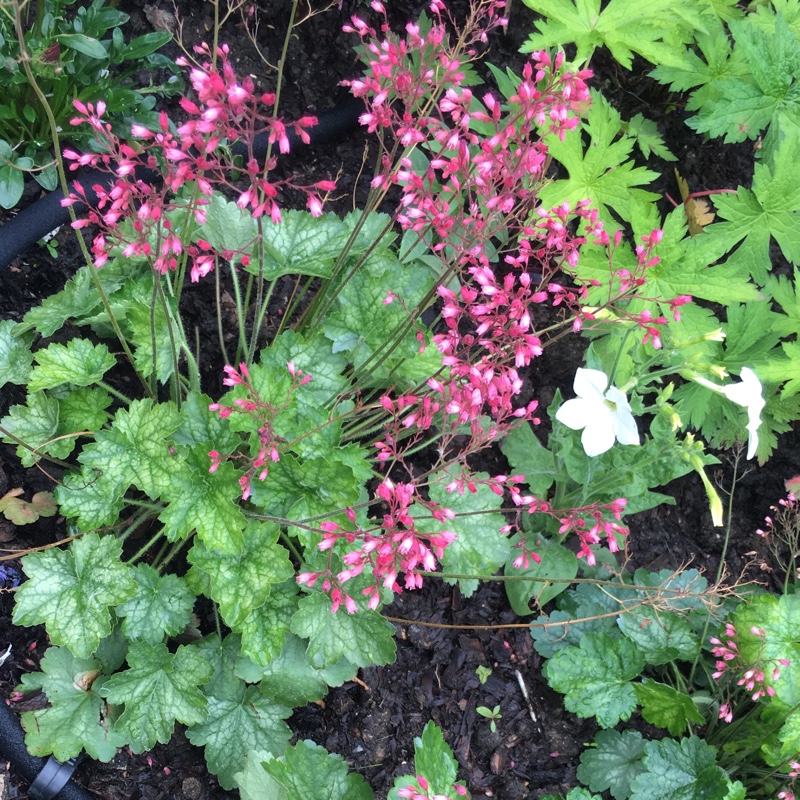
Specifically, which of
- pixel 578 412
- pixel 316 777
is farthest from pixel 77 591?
pixel 578 412

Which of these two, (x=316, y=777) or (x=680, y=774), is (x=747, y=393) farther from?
(x=316, y=777)

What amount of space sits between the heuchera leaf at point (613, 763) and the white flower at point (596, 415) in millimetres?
1042

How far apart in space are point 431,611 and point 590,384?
1014mm

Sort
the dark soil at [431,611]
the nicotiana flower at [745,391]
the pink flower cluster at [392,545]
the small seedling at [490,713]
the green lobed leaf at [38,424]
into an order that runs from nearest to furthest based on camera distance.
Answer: the pink flower cluster at [392,545] → the nicotiana flower at [745,391] → the green lobed leaf at [38,424] → the dark soil at [431,611] → the small seedling at [490,713]

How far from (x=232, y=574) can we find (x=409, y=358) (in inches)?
28.8

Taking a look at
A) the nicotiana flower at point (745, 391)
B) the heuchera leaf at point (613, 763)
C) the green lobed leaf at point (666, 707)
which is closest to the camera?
the nicotiana flower at point (745, 391)

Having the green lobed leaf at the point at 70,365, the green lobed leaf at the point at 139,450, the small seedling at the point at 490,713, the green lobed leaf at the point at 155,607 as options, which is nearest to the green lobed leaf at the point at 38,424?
the green lobed leaf at the point at 70,365

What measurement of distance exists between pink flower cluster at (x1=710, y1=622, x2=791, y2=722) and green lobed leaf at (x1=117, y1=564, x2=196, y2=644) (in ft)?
4.76

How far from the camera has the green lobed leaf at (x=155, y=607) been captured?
5.89ft

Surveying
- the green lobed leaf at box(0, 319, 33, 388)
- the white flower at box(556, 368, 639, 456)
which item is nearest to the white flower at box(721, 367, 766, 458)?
the white flower at box(556, 368, 639, 456)

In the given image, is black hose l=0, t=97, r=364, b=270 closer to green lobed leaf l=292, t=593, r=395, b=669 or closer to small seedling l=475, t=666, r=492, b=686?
green lobed leaf l=292, t=593, r=395, b=669

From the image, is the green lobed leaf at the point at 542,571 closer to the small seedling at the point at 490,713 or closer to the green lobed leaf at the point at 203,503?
the small seedling at the point at 490,713

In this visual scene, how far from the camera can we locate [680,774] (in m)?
2.15

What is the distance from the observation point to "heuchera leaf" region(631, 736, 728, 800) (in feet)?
6.94
